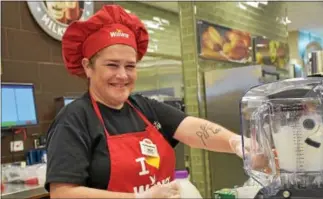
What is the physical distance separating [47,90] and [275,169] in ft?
9.35

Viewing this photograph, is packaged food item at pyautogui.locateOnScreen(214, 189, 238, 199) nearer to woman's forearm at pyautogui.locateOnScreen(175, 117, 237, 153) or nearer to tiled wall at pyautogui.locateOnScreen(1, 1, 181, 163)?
woman's forearm at pyautogui.locateOnScreen(175, 117, 237, 153)

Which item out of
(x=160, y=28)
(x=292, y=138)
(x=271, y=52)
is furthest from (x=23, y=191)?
(x=160, y=28)

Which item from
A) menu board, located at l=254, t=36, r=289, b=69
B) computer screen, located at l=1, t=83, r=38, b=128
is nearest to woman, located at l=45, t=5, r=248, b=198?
computer screen, located at l=1, t=83, r=38, b=128

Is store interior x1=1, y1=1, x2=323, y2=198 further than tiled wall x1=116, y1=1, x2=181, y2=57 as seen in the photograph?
No

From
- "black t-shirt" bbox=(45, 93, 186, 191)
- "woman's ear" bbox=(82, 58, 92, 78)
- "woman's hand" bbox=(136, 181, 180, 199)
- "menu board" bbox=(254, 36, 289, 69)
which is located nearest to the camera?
"woman's hand" bbox=(136, 181, 180, 199)

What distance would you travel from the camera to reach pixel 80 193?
1162mm

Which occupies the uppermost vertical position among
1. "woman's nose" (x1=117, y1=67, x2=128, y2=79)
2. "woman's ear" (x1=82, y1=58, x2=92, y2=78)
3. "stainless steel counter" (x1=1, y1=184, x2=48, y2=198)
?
"woman's ear" (x1=82, y1=58, x2=92, y2=78)

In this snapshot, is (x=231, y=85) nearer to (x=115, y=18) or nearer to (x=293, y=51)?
(x=115, y=18)

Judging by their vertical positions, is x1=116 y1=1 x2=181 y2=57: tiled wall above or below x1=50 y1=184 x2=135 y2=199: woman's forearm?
above

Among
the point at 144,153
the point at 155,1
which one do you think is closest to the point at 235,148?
the point at 144,153

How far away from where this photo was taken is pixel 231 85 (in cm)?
400

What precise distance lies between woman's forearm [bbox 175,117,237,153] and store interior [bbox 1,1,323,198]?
105cm

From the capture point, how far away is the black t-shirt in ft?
3.92

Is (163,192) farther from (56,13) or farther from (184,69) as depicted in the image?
(184,69)
